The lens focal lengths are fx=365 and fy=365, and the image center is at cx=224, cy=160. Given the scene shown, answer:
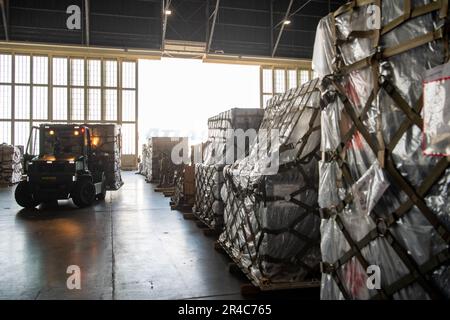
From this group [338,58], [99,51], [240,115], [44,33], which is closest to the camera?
[338,58]

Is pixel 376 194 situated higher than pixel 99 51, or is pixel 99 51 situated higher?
pixel 99 51

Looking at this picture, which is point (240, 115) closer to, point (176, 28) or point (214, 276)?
point (214, 276)

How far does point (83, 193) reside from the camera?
10703 millimetres

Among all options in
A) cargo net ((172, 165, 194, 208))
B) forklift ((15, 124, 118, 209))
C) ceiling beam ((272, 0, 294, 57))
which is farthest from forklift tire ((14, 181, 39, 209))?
ceiling beam ((272, 0, 294, 57))

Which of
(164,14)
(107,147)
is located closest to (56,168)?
(107,147)

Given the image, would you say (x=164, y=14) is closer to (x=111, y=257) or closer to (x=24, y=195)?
(x=24, y=195)

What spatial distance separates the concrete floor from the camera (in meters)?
4.41

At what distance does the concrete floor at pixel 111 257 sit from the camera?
4406 millimetres

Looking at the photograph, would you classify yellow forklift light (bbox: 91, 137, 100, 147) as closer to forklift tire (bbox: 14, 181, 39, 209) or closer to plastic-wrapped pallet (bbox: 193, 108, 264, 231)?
forklift tire (bbox: 14, 181, 39, 209)

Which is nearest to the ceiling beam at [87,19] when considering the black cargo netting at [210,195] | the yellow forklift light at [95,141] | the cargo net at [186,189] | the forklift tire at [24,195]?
the yellow forklift light at [95,141]

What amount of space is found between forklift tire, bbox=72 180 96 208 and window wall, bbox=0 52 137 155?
52.0ft
